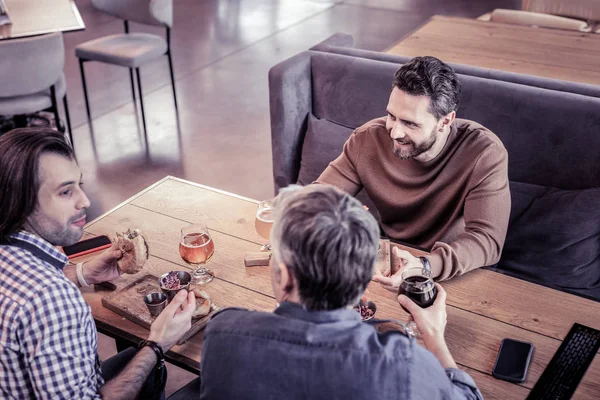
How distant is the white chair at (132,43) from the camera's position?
441 centimetres

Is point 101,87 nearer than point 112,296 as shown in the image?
No

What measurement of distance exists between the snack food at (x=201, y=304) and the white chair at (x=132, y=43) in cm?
294

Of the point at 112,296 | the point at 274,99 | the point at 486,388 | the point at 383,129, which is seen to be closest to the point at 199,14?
the point at 274,99

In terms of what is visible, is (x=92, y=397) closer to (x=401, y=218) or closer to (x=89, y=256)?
(x=89, y=256)

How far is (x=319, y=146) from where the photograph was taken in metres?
3.02

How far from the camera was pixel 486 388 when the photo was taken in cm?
153

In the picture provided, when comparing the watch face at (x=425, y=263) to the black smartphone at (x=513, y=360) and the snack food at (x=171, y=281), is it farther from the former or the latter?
the snack food at (x=171, y=281)

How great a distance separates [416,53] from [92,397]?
2.96 metres

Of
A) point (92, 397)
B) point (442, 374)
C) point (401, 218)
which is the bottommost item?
point (401, 218)

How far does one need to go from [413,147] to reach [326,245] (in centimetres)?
116

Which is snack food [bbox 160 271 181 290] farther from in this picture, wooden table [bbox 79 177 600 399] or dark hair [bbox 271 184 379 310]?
dark hair [bbox 271 184 379 310]

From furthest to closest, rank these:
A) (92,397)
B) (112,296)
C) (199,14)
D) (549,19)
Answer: (199,14) < (549,19) < (112,296) < (92,397)

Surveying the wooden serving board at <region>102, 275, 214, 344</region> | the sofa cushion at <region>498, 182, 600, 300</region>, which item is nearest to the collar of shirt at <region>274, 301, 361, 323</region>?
the wooden serving board at <region>102, 275, 214, 344</region>

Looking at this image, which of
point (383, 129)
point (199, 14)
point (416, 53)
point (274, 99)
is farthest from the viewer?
point (199, 14)
